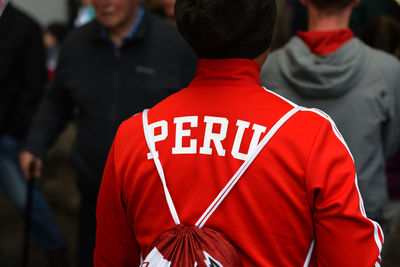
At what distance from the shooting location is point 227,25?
1.31 meters

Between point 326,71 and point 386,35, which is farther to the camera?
point 386,35

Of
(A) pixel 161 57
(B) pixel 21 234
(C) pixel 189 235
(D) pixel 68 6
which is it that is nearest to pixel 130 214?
(C) pixel 189 235

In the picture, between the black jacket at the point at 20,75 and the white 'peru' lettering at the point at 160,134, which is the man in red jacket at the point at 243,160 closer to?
the white 'peru' lettering at the point at 160,134

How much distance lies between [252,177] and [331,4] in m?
1.19

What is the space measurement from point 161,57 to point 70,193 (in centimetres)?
311

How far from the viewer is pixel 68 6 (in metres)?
8.42

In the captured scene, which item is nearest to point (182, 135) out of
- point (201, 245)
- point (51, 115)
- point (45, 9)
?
point (201, 245)

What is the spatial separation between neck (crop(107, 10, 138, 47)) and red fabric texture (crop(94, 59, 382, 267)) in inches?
55.6

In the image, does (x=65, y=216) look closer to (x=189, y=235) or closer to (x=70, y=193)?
(x=70, y=193)

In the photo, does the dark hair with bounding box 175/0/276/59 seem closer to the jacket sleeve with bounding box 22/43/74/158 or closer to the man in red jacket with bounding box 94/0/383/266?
the man in red jacket with bounding box 94/0/383/266

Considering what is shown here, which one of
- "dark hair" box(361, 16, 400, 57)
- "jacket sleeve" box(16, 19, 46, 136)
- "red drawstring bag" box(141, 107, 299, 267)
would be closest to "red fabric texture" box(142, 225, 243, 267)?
"red drawstring bag" box(141, 107, 299, 267)

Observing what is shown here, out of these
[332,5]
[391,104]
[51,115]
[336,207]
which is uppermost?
[332,5]

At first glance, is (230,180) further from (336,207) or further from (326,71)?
(326,71)

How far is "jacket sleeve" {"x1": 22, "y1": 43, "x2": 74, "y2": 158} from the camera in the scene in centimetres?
291
